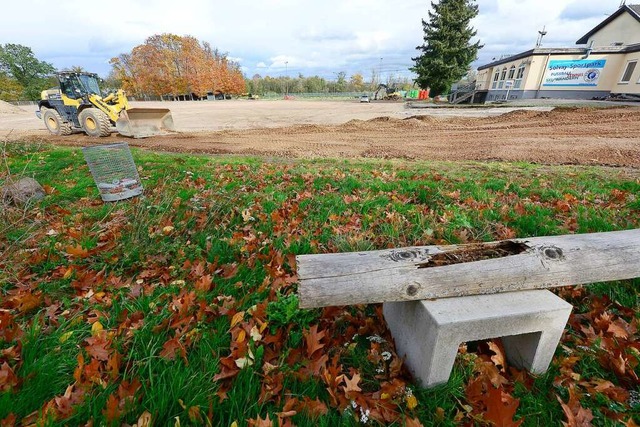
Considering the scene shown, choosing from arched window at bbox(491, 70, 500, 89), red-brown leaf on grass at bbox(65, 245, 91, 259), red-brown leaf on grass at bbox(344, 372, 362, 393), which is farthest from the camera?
arched window at bbox(491, 70, 500, 89)

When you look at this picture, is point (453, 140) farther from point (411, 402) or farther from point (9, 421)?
point (9, 421)

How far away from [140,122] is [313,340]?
1374cm

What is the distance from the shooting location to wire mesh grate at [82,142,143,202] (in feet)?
14.1

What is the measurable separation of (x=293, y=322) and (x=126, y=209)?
308cm

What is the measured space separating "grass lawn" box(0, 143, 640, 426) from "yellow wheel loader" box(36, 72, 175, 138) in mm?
10065

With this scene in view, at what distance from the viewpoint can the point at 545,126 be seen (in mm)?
12672

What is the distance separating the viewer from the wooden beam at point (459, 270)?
1523mm

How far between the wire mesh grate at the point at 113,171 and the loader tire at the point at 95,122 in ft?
32.1

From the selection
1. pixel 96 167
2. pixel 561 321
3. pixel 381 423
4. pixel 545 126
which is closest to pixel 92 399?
pixel 381 423

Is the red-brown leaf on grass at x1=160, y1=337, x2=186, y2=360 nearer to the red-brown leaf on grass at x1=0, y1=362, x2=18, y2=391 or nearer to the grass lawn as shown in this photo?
the grass lawn

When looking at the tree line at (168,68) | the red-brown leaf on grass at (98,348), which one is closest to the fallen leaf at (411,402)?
the red-brown leaf on grass at (98,348)

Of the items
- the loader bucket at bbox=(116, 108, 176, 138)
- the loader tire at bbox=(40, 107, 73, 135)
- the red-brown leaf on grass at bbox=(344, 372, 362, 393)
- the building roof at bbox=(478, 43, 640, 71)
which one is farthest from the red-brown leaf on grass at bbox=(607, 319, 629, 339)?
the building roof at bbox=(478, 43, 640, 71)

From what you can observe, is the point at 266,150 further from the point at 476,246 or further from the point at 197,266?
the point at 476,246

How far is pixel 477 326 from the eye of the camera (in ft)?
4.76
